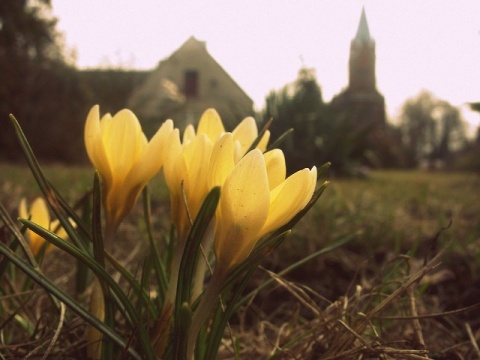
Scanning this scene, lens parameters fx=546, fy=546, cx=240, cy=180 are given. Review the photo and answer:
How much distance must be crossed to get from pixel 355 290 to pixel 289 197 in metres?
0.57

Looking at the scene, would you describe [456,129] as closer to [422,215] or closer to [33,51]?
[33,51]

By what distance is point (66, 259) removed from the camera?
1.76 m

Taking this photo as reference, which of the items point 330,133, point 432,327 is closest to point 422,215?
point 432,327

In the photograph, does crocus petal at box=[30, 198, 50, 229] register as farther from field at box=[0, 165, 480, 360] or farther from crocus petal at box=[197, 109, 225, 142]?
crocus petal at box=[197, 109, 225, 142]

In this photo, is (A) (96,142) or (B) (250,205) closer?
(B) (250,205)

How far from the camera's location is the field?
0.83 m

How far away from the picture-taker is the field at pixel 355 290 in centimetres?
83

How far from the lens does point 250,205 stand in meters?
0.55

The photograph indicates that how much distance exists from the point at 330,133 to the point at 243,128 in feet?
18.6

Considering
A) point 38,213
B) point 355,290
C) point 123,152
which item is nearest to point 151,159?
point 123,152

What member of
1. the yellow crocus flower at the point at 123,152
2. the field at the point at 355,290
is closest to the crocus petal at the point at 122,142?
the yellow crocus flower at the point at 123,152

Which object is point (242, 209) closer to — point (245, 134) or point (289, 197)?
point (289, 197)

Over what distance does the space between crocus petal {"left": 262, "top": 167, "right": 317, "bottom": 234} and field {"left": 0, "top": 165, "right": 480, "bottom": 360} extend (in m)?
0.27

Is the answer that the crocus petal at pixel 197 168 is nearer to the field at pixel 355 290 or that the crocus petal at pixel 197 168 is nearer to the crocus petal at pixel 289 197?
the crocus petal at pixel 289 197
